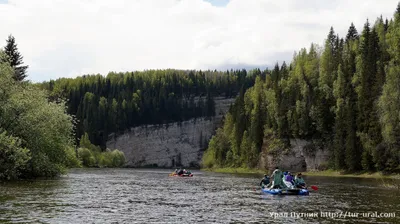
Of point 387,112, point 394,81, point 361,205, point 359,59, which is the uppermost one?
point 359,59

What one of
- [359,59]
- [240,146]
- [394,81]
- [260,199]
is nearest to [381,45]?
[359,59]

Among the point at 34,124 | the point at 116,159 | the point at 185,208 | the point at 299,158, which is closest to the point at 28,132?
the point at 34,124

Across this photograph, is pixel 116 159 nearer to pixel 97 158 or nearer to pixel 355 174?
pixel 97 158

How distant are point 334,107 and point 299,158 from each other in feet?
58.2

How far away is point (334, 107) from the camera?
116875 millimetres

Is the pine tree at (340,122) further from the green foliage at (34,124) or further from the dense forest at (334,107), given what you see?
the green foliage at (34,124)

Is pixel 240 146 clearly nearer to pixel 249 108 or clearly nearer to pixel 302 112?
pixel 249 108

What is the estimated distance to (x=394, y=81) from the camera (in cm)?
8794

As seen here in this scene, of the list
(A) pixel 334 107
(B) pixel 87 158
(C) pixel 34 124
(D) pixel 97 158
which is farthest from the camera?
(D) pixel 97 158

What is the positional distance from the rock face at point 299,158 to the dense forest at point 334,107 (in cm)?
164

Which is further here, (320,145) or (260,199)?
(320,145)

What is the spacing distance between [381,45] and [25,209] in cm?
9564

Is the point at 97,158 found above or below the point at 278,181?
above

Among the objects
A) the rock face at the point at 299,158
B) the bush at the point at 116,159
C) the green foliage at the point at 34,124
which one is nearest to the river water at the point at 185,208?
the green foliage at the point at 34,124
